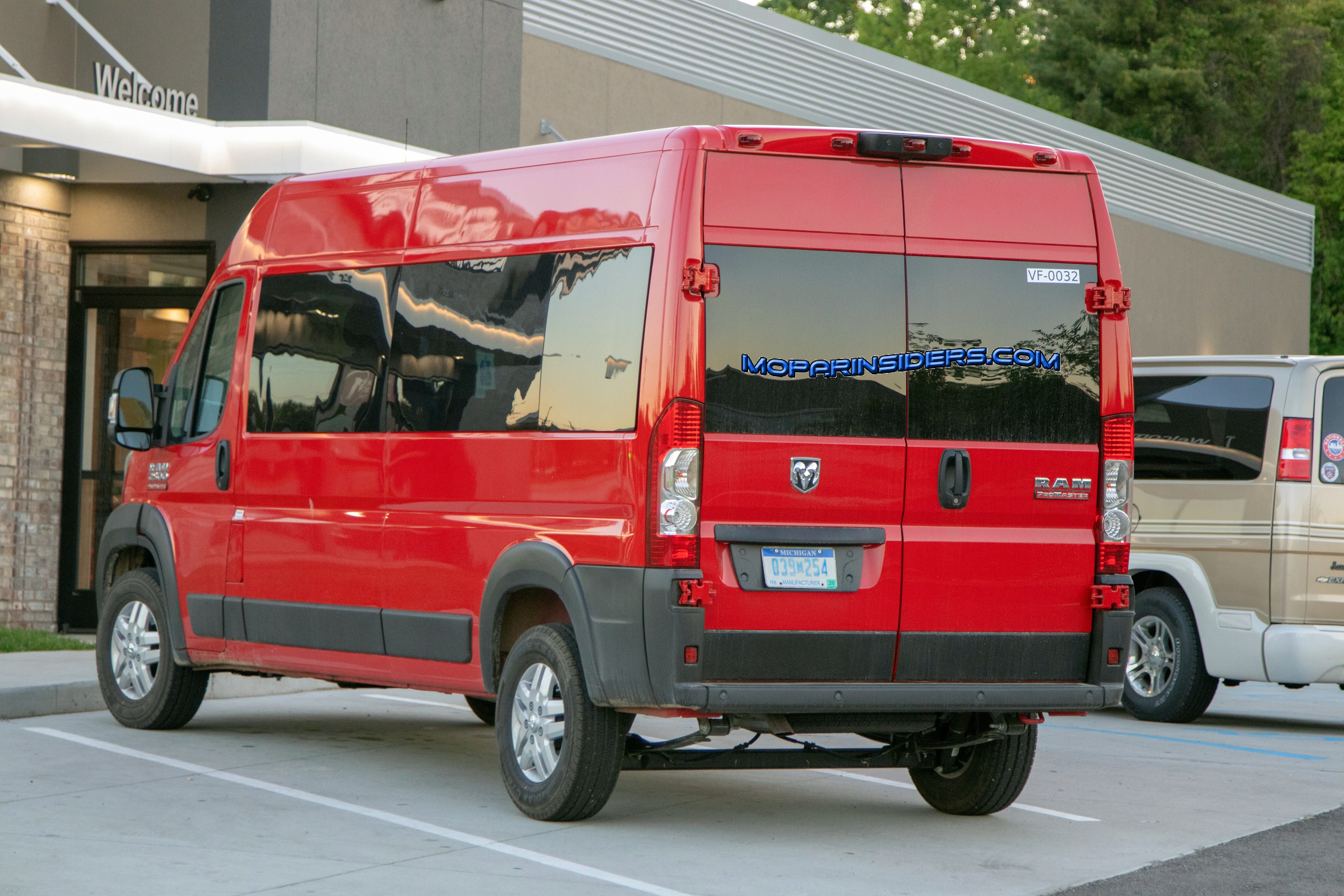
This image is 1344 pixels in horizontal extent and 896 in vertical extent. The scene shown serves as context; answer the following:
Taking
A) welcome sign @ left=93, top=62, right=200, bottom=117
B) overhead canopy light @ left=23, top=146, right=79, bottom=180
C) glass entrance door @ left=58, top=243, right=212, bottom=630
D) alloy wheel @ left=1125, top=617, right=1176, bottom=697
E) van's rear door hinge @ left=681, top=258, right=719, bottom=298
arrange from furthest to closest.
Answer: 1. glass entrance door @ left=58, top=243, right=212, bottom=630
2. welcome sign @ left=93, top=62, right=200, bottom=117
3. overhead canopy light @ left=23, top=146, right=79, bottom=180
4. alloy wheel @ left=1125, top=617, right=1176, bottom=697
5. van's rear door hinge @ left=681, top=258, right=719, bottom=298

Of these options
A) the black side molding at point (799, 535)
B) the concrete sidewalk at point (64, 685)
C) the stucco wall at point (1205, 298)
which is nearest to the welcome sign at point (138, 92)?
the concrete sidewalk at point (64, 685)

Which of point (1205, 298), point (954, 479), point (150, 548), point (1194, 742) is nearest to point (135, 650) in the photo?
point (150, 548)

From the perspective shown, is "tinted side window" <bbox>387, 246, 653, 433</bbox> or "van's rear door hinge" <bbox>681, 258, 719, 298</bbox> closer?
"van's rear door hinge" <bbox>681, 258, 719, 298</bbox>

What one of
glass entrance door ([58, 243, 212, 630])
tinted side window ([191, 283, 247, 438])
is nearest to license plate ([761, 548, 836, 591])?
tinted side window ([191, 283, 247, 438])

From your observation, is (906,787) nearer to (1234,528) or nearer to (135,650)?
(1234,528)

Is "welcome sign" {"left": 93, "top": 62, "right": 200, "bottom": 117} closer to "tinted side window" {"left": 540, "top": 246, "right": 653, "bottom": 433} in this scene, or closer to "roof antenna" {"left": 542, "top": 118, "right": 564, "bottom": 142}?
"roof antenna" {"left": 542, "top": 118, "right": 564, "bottom": 142}

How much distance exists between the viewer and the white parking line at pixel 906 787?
773cm

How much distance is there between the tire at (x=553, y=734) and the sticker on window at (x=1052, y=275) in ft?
7.46

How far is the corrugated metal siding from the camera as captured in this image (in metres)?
18.6

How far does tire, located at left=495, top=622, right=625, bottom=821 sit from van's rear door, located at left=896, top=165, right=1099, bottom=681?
119 cm

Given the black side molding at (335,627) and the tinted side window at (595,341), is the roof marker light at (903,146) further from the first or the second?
the black side molding at (335,627)

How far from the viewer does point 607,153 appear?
7.07 meters

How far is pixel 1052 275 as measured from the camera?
708 centimetres

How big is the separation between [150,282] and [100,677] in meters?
5.37
